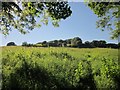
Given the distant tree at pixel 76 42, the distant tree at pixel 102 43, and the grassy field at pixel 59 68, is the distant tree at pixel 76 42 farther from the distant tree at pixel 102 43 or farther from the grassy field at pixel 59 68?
the distant tree at pixel 102 43

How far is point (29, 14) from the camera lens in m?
12.3

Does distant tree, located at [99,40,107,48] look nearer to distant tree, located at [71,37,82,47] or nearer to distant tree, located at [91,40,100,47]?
distant tree, located at [91,40,100,47]

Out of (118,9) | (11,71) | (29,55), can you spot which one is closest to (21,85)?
(11,71)

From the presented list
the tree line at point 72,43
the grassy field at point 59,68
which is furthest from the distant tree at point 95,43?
the grassy field at point 59,68

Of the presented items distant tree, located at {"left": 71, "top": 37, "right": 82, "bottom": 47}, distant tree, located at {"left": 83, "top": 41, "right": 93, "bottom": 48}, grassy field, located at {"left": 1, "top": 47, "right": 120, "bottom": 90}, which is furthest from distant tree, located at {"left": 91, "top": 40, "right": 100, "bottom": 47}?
distant tree, located at {"left": 71, "top": 37, "right": 82, "bottom": 47}

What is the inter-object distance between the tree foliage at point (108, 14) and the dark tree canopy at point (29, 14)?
171cm

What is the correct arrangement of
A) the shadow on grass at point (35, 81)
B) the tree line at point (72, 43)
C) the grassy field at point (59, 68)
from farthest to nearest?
the tree line at point (72, 43) < the grassy field at point (59, 68) < the shadow on grass at point (35, 81)

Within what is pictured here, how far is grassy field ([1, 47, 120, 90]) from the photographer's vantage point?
407 inches

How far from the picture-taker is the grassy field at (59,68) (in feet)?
33.9

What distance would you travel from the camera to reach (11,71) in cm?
1050

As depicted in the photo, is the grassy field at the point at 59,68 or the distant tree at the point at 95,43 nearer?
the grassy field at the point at 59,68

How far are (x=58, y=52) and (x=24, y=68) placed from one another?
2102 mm

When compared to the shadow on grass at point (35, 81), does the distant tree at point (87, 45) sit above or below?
above

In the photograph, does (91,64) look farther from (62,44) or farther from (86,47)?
(62,44)
